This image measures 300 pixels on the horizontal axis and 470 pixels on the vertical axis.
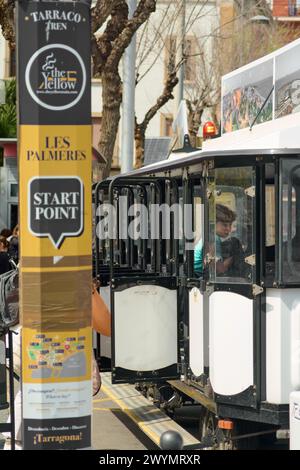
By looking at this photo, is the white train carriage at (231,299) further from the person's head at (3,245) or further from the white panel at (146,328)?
the person's head at (3,245)

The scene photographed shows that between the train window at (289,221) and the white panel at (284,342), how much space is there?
0.53 feet

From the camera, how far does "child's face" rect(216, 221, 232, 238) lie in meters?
7.93

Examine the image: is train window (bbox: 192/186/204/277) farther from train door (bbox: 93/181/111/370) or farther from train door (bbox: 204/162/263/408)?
train door (bbox: 93/181/111/370)

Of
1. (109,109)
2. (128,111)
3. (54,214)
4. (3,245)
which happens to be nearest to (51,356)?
(54,214)

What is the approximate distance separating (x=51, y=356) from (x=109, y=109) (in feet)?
39.0

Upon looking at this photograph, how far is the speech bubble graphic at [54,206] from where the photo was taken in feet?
19.1

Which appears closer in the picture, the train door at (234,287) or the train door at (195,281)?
the train door at (234,287)

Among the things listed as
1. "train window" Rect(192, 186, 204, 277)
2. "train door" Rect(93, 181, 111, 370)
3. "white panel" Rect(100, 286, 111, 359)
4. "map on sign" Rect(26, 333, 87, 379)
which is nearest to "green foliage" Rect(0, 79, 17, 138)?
"train door" Rect(93, 181, 111, 370)

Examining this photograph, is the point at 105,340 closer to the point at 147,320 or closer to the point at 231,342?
the point at 147,320

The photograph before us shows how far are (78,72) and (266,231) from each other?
96.9 inches

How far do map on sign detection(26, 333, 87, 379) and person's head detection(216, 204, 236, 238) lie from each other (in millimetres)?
2334

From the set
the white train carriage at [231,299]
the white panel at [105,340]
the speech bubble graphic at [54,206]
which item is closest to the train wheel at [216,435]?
the white train carriage at [231,299]

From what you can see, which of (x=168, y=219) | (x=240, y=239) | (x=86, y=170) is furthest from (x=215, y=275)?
(x=86, y=170)

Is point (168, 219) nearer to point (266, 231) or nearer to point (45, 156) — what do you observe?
point (266, 231)
